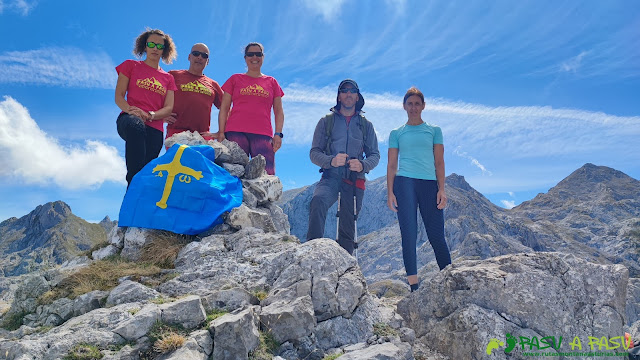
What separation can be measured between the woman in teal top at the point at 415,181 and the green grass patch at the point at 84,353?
629cm

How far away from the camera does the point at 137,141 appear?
10.3 meters

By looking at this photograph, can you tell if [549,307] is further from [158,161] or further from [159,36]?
[159,36]

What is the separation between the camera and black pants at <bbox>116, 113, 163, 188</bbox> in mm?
10016

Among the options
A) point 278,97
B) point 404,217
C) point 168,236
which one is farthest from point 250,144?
point 404,217

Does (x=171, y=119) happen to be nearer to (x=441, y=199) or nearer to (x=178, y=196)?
(x=178, y=196)

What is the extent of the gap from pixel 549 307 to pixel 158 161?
29.9 ft

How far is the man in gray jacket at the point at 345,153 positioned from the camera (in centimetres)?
1023

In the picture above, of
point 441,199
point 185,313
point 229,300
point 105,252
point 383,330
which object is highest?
point 441,199

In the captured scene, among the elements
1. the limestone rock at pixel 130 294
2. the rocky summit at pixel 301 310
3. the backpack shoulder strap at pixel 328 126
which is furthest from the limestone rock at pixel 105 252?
the backpack shoulder strap at pixel 328 126

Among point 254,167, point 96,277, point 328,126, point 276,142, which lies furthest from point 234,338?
point 276,142

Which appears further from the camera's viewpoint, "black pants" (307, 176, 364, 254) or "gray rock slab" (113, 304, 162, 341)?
"black pants" (307, 176, 364, 254)

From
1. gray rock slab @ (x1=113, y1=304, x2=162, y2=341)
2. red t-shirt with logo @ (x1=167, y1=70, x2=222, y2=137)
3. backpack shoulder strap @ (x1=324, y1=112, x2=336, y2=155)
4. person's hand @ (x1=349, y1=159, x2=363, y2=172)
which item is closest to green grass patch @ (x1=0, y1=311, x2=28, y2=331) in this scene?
gray rock slab @ (x1=113, y1=304, x2=162, y2=341)

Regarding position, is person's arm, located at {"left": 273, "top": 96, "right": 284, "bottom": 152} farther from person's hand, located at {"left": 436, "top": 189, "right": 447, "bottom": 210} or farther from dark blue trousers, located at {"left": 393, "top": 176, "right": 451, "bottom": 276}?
person's hand, located at {"left": 436, "top": 189, "right": 447, "bottom": 210}

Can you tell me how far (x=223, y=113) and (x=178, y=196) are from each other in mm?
3142
